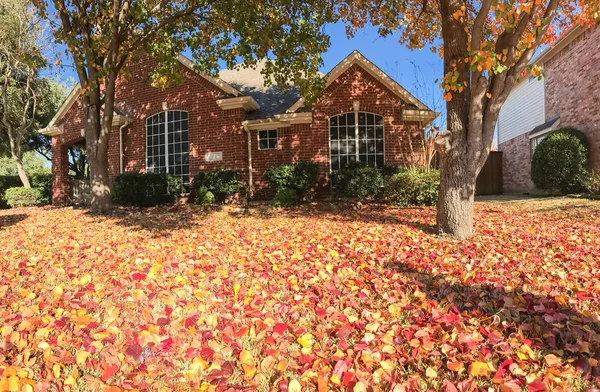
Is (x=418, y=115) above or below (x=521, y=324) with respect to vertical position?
above

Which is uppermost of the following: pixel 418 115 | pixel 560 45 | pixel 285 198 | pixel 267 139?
pixel 560 45

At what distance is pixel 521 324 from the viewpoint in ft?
8.85

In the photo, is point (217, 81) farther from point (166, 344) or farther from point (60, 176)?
point (166, 344)

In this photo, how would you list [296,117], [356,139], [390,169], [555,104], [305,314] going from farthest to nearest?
[555,104]
[356,139]
[296,117]
[390,169]
[305,314]

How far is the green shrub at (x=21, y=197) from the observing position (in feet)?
50.3

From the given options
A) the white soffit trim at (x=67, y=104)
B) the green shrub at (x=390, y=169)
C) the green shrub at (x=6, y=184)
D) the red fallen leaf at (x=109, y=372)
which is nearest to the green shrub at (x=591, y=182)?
the green shrub at (x=390, y=169)

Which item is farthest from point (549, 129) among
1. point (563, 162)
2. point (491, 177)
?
point (491, 177)

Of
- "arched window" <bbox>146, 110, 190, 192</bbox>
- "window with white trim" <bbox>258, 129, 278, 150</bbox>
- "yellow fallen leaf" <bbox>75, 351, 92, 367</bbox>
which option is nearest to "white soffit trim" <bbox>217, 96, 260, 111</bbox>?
"window with white trim" <bbox>258, 129, 278, 150</bbox>

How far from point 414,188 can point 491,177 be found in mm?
10531

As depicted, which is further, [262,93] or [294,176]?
[262,93]

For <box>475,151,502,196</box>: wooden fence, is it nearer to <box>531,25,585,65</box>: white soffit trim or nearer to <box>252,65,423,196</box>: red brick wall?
<box>531,25,585,65</box>: white soffit trim

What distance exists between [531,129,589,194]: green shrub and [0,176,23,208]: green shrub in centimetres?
2250

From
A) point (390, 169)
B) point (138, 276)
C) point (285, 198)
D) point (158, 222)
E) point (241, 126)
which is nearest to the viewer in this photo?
point (138, 276)

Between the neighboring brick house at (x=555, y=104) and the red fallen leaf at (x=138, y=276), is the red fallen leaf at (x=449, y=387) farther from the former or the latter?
the neighboring brick house at (x=555, y=104)
